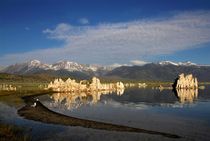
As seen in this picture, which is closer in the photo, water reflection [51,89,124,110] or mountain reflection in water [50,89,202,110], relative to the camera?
water reflection [51,89,124,110]

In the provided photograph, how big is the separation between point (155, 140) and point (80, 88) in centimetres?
12549

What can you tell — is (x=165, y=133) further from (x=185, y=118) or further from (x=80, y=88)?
(x=80, y=88)

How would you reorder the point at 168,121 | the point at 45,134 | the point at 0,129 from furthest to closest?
the point at 168,121 < the point at 45,134 < the point at 0,129

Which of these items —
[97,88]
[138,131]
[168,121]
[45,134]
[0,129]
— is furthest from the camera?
[97,88]

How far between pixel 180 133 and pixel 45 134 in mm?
15889

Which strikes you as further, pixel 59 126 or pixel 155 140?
pixel 59 126

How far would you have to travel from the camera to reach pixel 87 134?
37.3 metres

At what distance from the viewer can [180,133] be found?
1499 inches

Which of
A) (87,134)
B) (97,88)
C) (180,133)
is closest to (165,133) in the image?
(180,133)

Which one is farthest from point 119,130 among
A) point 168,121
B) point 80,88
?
point 80,88

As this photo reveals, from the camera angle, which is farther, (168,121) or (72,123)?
(168,121)

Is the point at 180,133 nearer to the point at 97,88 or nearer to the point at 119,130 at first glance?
the point at 119,130

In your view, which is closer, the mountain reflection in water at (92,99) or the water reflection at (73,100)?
→ the water reflection at (73,100)

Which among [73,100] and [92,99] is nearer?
[73,100]
